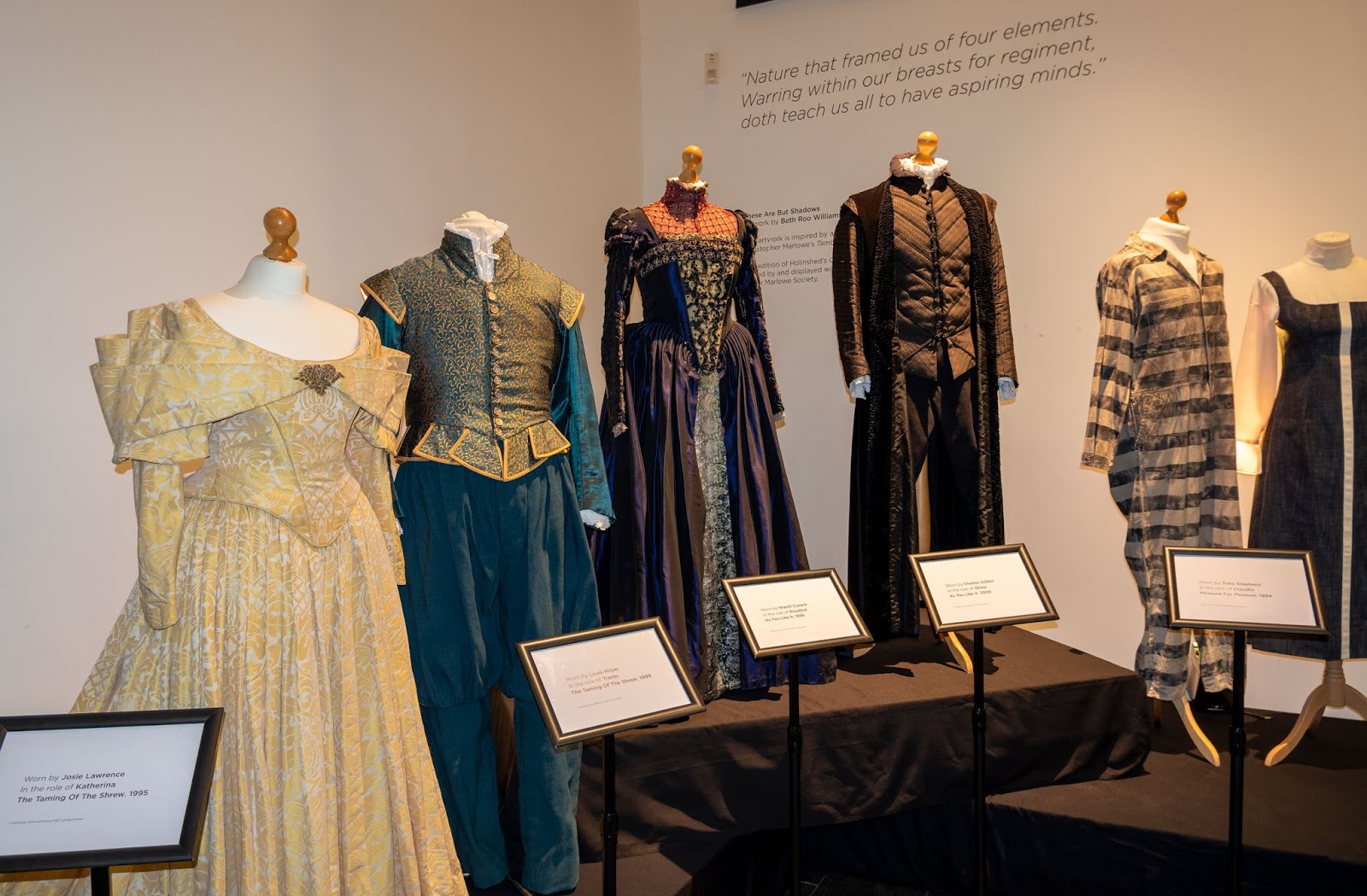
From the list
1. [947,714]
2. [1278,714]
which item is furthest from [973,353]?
[1278,714]

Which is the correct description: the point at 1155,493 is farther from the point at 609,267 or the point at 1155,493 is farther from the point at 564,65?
the point at 564,65

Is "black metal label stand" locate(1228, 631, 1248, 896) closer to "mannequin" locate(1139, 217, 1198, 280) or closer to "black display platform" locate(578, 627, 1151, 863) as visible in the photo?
"black display platform" locate(578, 627, 1151, 863)

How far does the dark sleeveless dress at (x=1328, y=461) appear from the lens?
2.84 metres

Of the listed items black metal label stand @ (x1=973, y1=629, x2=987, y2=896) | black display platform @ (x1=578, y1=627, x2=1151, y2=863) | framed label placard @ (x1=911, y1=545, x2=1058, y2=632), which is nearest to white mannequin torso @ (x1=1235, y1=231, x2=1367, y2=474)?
black display platform @ (x1=578, y1=627, x2=1151, y2=863)

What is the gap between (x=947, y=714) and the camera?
9.23 ft

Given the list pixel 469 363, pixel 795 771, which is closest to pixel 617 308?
pixel 469 363

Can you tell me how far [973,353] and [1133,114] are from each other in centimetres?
126

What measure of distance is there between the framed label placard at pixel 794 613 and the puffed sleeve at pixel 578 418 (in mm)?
508

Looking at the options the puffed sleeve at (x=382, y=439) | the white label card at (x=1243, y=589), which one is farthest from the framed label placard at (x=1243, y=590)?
the puffed sleeve at (x=382, y=439)

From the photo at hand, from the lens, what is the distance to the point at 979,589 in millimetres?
2252

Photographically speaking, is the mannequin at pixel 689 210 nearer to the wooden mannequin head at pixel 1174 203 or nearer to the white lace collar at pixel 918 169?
the white lace collar at pixel 918 169

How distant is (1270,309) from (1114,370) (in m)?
0.47

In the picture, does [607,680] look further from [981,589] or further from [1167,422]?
[1167,422]

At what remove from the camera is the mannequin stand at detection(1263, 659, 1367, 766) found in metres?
2.92
